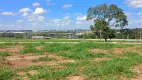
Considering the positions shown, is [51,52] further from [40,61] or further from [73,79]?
[73,79]

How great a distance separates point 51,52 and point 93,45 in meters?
3.23

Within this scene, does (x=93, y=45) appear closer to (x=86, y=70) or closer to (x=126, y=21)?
(x=86, y=70)

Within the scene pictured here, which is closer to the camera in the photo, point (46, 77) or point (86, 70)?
point (46, 77)

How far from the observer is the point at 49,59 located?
11.3m

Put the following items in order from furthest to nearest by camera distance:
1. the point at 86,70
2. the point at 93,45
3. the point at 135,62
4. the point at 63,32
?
the point at 63,32 < the point at 93,45 < the point at 135,62 < the point at 86,70

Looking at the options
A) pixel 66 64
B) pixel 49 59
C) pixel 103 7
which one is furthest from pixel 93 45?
pixel 103 7

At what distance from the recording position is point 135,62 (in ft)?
35.1

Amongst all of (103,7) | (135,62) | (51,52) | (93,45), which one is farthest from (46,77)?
(103,7)

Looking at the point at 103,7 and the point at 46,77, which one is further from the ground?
the point at 103,7

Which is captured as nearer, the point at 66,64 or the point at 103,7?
the point at 66,64

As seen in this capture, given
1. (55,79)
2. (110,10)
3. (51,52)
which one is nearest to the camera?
(55,79)

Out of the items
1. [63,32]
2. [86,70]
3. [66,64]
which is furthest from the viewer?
[63,32]

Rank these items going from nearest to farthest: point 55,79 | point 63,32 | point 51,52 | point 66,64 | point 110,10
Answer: point 55,79
point 66,64
point 51,52
point 110,10
point 63,32

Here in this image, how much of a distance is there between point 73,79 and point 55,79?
495 mm
